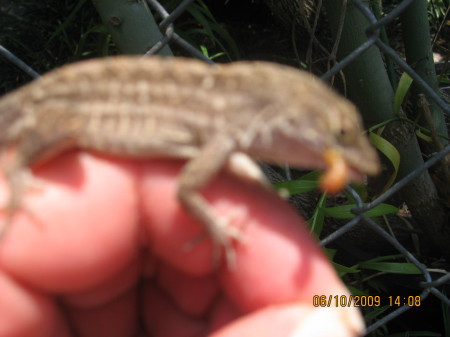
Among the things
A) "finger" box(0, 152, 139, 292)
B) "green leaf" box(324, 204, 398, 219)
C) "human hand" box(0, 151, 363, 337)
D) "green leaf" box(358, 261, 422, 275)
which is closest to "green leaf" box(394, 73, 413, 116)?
"green leaf" box(324, 204, 398, 219)

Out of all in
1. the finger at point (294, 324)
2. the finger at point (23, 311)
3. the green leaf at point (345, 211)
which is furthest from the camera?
the green leaf at point (345, 211)

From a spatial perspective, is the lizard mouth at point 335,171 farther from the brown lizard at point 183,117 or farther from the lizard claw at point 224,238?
the lizard claw at point 224,238

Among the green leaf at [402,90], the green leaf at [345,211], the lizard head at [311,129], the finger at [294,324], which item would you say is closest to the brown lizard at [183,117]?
the lizard head at [311,129]

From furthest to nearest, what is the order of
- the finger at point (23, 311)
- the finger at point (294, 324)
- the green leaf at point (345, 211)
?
the green leaf at point (345, 211) → the finger at point (23, 311) → the finger at point (294, 324)

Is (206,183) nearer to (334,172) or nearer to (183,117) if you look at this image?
(183,117)

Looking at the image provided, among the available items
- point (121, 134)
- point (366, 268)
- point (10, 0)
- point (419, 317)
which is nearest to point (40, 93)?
point (121, 134)
